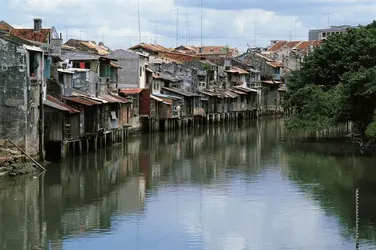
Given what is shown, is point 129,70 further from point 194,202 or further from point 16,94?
point 194,202

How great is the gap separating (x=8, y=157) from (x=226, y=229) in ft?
38.3

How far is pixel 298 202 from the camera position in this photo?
24.6 m

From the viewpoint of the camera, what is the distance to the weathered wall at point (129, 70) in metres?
51.6

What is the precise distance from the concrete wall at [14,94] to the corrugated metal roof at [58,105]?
2.45 m

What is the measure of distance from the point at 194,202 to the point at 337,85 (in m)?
21.4

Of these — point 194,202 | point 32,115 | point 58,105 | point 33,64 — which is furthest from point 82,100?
point 194,202

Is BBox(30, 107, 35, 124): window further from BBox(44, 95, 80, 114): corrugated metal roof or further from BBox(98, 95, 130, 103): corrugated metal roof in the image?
BBox(98, 95, 130, 103): corrugated metal roof

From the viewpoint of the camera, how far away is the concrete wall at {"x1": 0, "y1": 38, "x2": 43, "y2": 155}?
2989 centimetres

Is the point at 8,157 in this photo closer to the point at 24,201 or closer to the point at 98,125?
the point at 24,201

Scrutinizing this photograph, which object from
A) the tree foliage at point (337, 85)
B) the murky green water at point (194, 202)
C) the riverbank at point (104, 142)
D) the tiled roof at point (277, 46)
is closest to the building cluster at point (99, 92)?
the riverbank at point (104, 142)

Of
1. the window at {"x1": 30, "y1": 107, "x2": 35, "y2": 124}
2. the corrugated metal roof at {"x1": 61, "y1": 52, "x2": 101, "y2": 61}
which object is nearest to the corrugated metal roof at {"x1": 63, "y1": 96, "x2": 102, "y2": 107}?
the corrugated metal roof at {"x1": 61, "y1": 52, "x2": 101, "y2": 61}

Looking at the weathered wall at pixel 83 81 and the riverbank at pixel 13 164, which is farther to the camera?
the weathered wall at pixel 83 81

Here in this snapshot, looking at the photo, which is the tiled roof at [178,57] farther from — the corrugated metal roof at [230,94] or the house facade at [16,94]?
the house facade at [16,94]

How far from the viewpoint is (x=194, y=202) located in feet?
81.1
